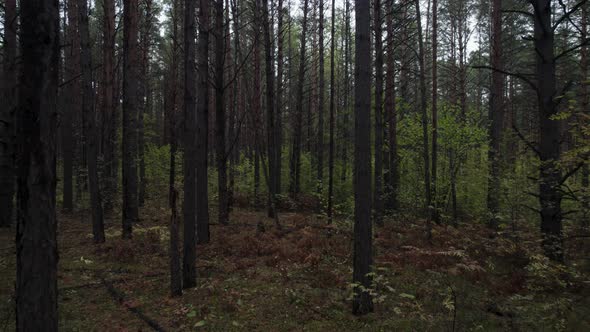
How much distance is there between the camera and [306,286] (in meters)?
7.35

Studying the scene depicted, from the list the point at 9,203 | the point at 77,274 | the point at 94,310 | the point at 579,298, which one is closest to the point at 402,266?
the point at 579,298

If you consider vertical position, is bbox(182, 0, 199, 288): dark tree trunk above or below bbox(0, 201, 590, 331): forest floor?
above

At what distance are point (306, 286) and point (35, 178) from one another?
18.5 feet

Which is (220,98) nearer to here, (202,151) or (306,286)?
(202,151)

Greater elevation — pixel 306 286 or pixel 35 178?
pixel 35 178

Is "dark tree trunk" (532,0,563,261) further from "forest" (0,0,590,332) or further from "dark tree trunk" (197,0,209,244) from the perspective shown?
"dark tree trunk" (197,0,209,244)

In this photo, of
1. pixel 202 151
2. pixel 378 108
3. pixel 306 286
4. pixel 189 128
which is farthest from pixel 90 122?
pixel 378 108

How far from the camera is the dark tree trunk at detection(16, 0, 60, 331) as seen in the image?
296cm

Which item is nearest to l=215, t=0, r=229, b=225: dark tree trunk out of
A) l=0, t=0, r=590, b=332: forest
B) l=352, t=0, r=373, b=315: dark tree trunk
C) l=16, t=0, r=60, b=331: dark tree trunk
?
l=0, t=0, r=590, b=332: forest

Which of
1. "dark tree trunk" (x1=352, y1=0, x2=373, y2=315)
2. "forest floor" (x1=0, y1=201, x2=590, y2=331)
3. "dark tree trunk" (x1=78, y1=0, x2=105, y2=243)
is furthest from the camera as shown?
A: "dark tree trunk" (x1=78, y1=0, x2=105, y2=243)

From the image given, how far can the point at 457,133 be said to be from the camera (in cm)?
1326

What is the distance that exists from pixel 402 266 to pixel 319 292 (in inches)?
112

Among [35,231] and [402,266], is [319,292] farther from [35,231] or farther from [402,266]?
[35,231]

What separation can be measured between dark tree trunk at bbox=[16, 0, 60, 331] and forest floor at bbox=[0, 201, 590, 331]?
2814 mm
